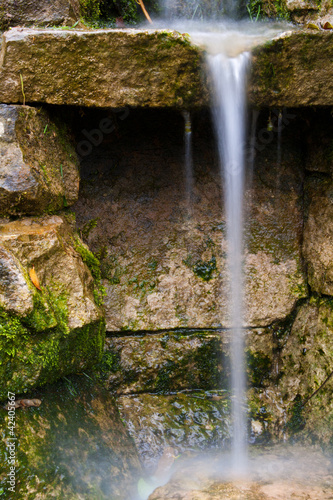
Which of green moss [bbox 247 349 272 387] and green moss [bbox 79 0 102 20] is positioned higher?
green moss [bbox 79 0 102 20]

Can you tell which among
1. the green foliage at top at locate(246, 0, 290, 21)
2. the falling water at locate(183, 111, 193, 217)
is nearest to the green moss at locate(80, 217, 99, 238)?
the falling water at locate(183, 111, 193, 217)

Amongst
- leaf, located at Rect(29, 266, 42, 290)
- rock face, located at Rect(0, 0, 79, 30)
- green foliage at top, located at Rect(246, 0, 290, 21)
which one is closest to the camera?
leaf, located at Rect(29, 266, 42, 290)

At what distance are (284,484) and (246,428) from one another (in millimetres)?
582

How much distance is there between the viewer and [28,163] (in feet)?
6.73

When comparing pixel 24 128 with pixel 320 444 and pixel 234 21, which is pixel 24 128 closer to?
pixel 234 21

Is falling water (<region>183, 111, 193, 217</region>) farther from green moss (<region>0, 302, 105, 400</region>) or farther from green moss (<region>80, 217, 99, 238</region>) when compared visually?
green moss (<region>0, 302, 105, 400</region>)

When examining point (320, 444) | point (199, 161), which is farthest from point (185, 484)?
point (199, 161)

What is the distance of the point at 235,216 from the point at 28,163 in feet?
5.32

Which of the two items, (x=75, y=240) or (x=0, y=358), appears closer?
(x=0, y=358)

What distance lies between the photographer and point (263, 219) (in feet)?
10.1

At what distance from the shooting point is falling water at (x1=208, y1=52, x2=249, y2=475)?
238 cm

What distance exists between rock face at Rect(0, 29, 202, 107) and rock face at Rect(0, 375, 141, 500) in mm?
1612

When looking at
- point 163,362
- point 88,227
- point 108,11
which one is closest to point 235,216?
point 88,227

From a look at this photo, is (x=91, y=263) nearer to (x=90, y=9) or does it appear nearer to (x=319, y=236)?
(x=319, y=236)
